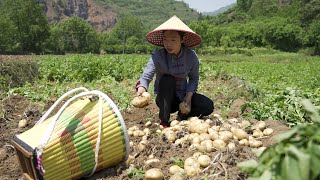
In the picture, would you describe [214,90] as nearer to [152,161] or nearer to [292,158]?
[152,161]

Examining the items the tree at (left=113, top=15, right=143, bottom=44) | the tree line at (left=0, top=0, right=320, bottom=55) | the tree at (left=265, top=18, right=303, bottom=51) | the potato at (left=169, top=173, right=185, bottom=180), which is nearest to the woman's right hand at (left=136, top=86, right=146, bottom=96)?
the potato at (left=169, top=173, right=185, bottom=180)

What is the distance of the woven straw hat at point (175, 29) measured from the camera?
12.3 ft

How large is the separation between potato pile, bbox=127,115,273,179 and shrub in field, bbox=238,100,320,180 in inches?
61.0

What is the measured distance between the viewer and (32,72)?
419 inches

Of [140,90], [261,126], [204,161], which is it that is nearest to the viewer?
[204,161]

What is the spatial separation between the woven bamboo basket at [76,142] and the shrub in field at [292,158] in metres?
1.86

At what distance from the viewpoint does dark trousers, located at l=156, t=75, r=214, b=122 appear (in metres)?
3.86

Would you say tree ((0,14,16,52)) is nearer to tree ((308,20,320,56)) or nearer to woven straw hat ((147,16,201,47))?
tree ((308,20,320,56))

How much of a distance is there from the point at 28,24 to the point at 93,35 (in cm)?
2027

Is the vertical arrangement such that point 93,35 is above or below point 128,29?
above

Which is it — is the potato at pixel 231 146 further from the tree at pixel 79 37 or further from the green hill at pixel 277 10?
the green hill at pixel 277 10

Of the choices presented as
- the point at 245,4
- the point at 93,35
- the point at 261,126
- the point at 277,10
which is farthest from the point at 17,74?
the point at 245,4

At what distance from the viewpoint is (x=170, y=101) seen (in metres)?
3.91

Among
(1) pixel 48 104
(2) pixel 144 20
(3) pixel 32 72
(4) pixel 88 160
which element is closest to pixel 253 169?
(4) pixel 88 160
